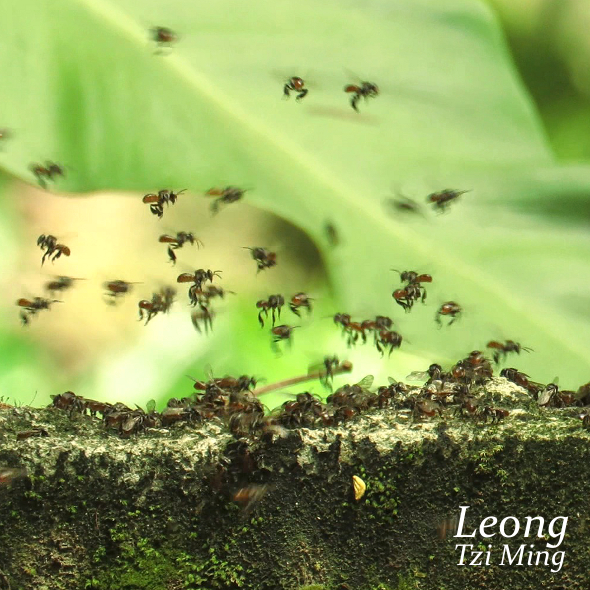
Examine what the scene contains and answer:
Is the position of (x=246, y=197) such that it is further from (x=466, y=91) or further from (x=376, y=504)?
(x=376, y=504)

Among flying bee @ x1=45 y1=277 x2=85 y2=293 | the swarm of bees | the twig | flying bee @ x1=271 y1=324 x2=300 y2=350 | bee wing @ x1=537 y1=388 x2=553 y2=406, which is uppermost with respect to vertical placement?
the swarm of bees

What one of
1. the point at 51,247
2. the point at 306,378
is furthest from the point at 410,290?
the point at 51,247

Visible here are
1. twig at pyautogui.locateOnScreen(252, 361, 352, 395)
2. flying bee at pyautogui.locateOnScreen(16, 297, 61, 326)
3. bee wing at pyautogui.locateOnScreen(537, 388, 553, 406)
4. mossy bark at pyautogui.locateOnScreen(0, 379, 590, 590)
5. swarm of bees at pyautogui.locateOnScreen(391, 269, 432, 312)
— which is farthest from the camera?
flying bee at pyautogui.locateOnScreen(16, 297, 61, 326)

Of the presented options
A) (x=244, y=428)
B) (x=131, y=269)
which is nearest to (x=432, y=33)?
(x=131, y=269)

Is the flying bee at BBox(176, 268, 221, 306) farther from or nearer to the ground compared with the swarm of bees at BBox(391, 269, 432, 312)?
nearer to the ground

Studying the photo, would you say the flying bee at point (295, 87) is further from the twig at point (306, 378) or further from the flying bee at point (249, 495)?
the flying bee at point (249, 495)

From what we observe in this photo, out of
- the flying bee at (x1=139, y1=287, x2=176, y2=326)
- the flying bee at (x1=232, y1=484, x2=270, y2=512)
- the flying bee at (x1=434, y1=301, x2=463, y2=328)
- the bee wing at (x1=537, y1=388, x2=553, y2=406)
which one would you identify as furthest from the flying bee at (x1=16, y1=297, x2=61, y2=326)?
the bee wing at (x1=537, y1=388, x2=553, y2=406)

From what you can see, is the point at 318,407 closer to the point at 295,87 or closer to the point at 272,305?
the point at 272,305

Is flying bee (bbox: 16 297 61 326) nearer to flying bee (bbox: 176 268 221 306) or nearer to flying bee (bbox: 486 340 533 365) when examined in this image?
flying bee (bbox: 176 268 221 306)
